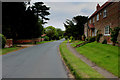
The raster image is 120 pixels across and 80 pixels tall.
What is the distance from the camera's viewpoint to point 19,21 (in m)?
26.4

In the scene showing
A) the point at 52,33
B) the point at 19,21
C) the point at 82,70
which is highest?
the point at 19,21

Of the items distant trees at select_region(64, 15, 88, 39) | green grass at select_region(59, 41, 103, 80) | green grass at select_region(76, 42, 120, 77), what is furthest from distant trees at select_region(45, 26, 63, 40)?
green grass at select_region(59, 41, 103, 80)

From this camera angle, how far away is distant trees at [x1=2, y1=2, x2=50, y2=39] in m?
23.0

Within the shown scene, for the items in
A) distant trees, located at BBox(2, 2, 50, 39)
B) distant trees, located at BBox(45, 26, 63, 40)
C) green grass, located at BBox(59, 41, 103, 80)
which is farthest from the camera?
distant trees, located at BBox(45, 26, 63, 40)

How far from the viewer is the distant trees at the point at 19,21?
22969 mm

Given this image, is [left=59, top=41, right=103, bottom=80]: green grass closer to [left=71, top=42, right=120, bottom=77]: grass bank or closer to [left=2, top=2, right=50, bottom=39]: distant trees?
[left=71, top=42, right=120, bottom=77]: grass bank

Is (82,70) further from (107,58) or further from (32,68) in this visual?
(107,58)

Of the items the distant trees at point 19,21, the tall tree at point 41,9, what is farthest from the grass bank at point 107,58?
the tall tree at point 41,9

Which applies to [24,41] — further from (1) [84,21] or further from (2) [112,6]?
(2) [112,6]

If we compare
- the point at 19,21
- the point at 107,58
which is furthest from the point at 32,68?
the point at 19,21

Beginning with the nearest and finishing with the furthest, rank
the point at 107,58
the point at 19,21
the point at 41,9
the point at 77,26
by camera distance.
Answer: the point at 107,58 → the point at 19,21 → the point at 77,26 → the point at 41,9

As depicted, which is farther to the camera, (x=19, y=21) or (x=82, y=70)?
(x=19, y=21)

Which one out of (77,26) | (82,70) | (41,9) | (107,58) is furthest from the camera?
(41,9)

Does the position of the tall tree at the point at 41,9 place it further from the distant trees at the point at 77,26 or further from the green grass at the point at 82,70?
the green grass at the point at 82,70
